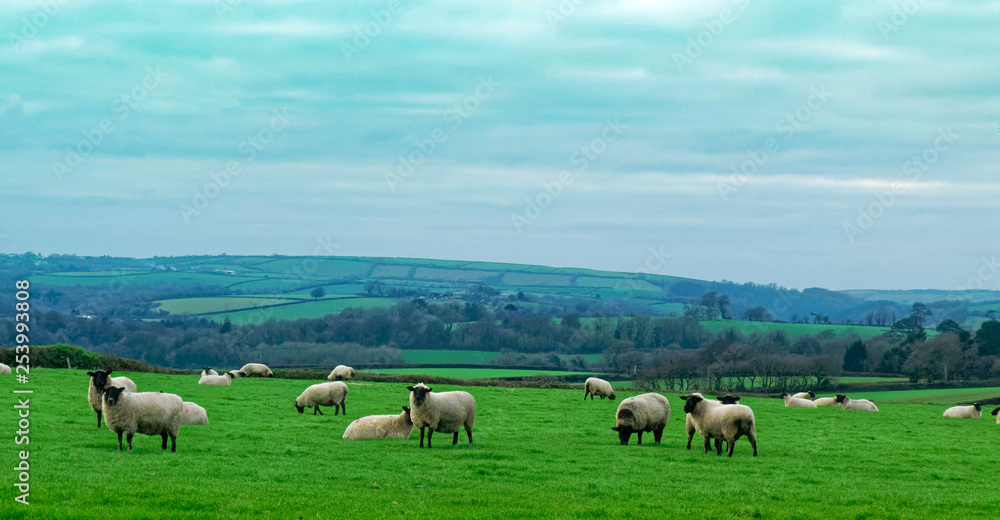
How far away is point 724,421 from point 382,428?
950cm

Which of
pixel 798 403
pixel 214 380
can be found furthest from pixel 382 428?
pixel 798 403

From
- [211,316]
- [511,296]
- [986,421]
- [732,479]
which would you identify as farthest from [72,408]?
[511,296]

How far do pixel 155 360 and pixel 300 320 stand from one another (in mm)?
35602

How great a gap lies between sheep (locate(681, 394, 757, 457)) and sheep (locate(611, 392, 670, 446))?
1419 mm

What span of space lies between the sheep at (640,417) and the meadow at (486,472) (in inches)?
26.5

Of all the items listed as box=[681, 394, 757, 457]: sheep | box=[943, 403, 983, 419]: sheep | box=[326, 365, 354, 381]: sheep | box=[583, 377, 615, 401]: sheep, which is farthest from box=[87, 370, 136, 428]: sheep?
box=[943, 403, 983, 419]: sheep

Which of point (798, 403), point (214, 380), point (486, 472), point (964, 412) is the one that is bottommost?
point (798, 403)

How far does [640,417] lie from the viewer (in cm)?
2466

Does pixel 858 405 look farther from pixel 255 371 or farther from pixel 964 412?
pixel 255 371

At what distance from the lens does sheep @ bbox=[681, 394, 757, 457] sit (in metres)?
22.3

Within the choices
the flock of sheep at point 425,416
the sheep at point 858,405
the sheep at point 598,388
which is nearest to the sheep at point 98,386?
the flock of sheep at point 425,416

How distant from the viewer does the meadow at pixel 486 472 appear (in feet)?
45.0

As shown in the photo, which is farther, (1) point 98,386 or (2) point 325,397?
(2) point 325,397

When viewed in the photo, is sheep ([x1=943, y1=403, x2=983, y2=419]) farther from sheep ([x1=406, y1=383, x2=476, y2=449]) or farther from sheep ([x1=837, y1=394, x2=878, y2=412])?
sheep ([x1=406, y1=383, x2=476, y2=449])
